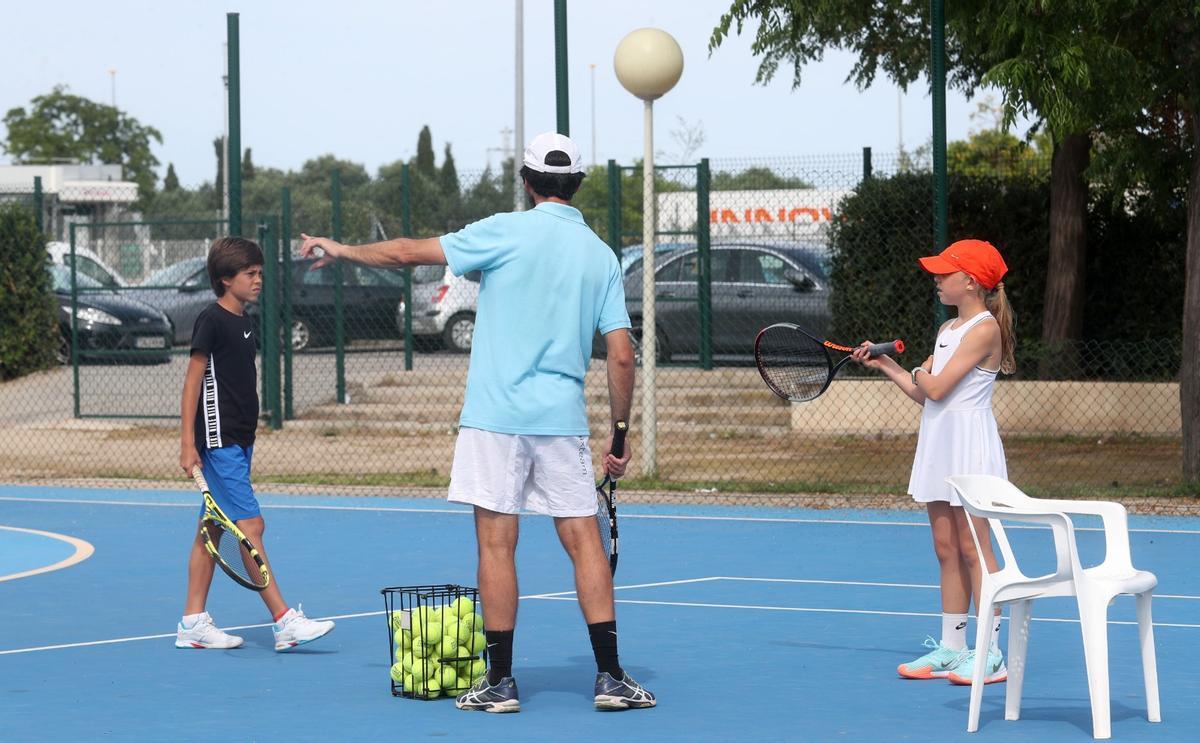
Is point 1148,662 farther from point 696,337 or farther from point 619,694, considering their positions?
point 696,337

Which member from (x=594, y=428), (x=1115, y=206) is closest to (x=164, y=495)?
(x=594, y=428)

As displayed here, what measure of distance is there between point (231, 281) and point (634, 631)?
7.59ft

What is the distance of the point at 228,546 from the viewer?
7.87m

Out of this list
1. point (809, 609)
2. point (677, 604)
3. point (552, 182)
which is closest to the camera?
point (552, 182)

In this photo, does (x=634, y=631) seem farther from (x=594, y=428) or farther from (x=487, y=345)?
(x=594, y=428)

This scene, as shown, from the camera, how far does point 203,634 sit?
780cm

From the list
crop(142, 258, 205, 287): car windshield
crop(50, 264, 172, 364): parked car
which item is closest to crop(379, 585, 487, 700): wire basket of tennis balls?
crop(50, 264, 172, 364): parked car

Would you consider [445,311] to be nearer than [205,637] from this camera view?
No

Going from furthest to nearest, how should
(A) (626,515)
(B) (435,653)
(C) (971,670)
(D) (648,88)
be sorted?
(D) (648,88)
(A) (626,515)
(C) (971,670)
(B) (435,653)

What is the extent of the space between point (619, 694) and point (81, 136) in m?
83.4

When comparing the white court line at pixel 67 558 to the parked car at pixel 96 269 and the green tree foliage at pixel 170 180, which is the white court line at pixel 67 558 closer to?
the parked car at pixel 96 269

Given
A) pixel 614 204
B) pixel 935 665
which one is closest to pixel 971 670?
pixel 935 665

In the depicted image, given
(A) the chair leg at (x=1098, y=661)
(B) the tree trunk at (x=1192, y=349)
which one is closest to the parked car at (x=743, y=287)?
(B) the tree trunk at (x=1192, y=349)

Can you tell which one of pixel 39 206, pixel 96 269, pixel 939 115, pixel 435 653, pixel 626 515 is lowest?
pixel 626 515
